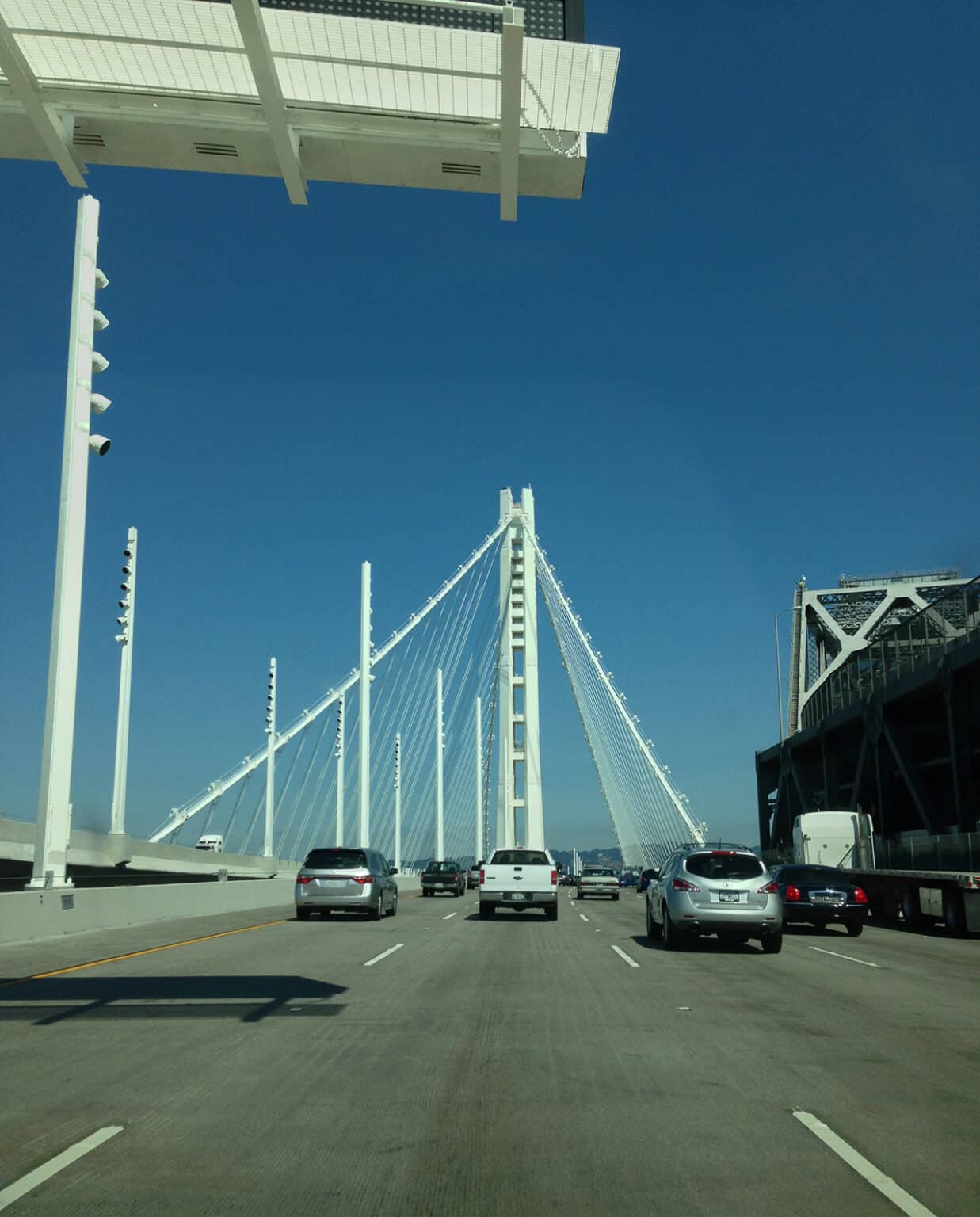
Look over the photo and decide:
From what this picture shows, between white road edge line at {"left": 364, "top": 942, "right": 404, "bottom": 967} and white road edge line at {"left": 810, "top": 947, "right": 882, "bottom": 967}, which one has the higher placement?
white road edge line at {"left": 364, "top": 942, "right": 404, "bottom": 967}

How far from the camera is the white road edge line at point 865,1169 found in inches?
205

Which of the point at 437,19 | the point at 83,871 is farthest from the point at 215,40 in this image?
the point at 83,871

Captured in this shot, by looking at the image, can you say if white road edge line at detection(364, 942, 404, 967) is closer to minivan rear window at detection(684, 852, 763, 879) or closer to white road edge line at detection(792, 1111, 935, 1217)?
minivan rear window at detection(684, 852, 763, 879)

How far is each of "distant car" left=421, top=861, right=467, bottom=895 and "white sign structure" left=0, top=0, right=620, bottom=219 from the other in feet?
137

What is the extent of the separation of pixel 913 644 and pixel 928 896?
1481cm

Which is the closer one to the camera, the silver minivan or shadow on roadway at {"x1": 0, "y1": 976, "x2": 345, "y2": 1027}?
shadow on roadway at {"x1": 0, "y1": 976, "x2": 345, "y2": 1027}

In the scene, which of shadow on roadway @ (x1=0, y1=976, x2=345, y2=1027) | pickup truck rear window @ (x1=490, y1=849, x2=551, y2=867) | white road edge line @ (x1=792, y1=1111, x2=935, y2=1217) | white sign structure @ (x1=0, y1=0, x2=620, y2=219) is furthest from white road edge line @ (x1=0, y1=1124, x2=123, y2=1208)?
pickup truck rear window @ (x1=490, y1=849, x2=551, y2=867)

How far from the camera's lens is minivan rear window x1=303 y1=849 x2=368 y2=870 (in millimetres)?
26438

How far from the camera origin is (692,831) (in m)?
45.5

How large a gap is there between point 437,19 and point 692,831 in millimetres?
39355

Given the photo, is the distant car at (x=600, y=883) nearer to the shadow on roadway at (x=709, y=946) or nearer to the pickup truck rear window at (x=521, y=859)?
the pickup truck rear window at (x=521, y=859)

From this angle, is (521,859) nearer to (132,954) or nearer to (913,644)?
(132,954)

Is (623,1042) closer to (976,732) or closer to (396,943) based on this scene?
(396,943)

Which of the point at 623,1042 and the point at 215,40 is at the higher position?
the point at 215,40
